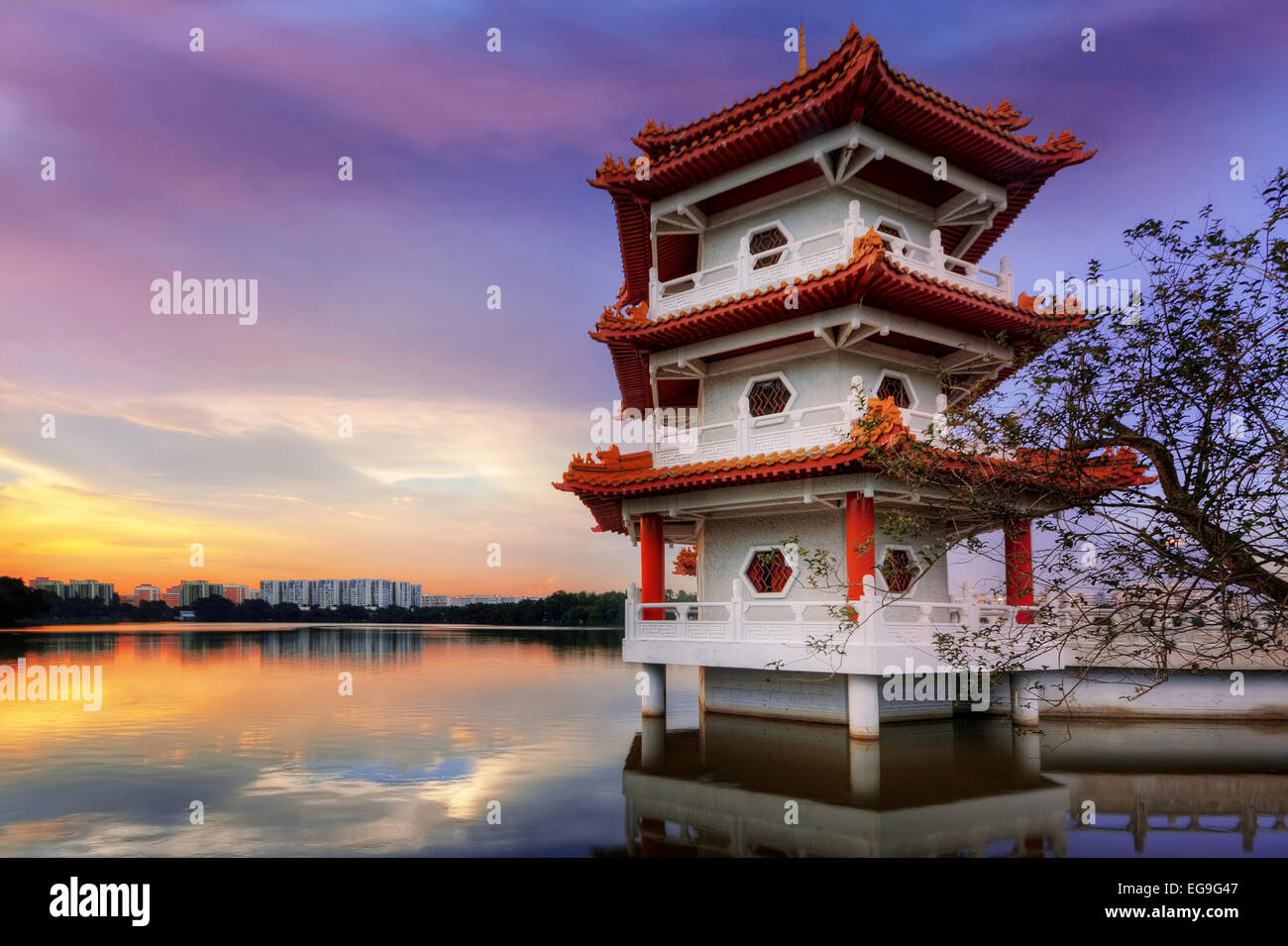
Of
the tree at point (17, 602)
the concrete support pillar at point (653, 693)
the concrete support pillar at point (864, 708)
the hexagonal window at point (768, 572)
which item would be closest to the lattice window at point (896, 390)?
the hexagonal window at point (768, 572)

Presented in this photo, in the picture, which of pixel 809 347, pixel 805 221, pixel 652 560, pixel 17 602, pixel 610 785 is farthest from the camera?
pixel 17 602

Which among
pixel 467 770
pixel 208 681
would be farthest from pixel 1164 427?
pixel 208 681

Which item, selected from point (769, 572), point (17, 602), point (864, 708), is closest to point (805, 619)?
point (769, 572)

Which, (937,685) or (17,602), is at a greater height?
(937,685)

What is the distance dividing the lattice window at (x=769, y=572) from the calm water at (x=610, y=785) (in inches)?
100

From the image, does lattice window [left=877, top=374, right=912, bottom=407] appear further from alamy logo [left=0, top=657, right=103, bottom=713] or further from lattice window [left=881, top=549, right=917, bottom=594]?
alamy logo [left=0, top=657, right=103, bottom=713]

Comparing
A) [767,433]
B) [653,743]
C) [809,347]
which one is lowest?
[653,743]

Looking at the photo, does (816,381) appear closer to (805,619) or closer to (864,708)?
(805,619)
